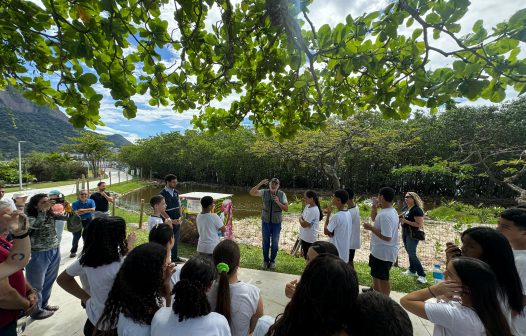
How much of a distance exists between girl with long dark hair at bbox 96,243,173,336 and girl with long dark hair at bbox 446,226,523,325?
2.08m

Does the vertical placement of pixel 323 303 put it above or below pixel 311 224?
above

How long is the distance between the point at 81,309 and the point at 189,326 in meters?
2.85

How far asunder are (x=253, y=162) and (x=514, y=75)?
24.8m

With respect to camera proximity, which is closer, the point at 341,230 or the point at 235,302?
the point at 235,302

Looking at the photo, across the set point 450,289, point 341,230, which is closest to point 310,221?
point 341,230

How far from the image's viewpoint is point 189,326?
145cm

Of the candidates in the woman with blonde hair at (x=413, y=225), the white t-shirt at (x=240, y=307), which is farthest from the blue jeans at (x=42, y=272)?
Answer: the woman with blonde hair at (x=413, y=225)

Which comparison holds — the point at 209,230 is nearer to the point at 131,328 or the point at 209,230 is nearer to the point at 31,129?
the point at 131,328

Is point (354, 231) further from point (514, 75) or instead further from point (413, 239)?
point (514, 75)

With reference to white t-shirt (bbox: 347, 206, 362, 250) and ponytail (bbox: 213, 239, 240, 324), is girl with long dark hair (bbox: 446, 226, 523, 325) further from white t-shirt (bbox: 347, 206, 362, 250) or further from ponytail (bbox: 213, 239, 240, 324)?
white t-shirt (bbox: 347, 206, 362, 250)

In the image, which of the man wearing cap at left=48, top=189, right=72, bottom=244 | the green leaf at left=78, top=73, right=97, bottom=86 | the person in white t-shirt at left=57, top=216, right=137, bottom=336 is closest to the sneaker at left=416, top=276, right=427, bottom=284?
the person in white t-shirt at left=57, top=216, right=137, bottom=336

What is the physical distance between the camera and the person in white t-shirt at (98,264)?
195cm

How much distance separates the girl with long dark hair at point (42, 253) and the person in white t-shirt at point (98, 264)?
59.7 inches

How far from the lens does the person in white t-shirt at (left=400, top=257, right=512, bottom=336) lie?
145 centimetres
